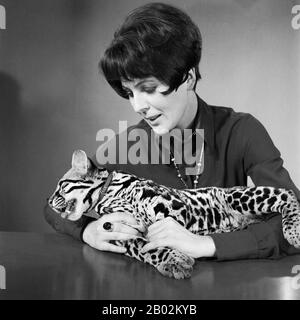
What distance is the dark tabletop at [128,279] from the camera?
3.06 ft

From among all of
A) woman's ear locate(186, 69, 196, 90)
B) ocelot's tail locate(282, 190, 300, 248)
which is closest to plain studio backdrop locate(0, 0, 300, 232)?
woman's ear locate(186, 69, 196, 90)

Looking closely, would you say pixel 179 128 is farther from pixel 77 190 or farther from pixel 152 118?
pixel 77 190

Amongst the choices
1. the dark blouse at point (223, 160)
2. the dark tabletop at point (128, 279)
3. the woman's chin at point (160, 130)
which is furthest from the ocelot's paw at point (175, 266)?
the woman's chin at point (160, 130)

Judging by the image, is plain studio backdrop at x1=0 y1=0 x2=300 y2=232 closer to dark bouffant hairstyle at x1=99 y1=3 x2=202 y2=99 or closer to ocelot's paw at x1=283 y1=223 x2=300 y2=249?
dark bouffant hairstyle at x1=99 y1=3 x2=202 y2=99

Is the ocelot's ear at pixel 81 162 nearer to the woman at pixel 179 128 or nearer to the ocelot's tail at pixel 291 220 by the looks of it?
the woman at pixel 179 128

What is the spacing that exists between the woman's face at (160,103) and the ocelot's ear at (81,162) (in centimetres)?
16

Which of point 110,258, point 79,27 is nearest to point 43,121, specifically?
point 79,27

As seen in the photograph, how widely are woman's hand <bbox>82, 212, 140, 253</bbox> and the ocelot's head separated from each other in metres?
0.05

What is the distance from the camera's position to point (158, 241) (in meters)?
1.03

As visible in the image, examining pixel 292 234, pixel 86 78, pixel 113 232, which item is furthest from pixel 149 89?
pixel 292 234

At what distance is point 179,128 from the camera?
120 cm

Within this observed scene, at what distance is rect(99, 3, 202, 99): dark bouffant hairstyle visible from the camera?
1109 millimetres
